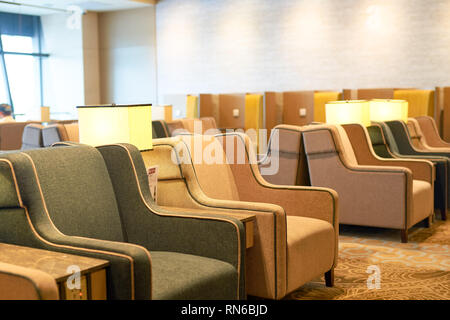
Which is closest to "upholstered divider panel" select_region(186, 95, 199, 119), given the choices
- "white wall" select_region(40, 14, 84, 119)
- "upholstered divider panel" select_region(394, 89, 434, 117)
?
"white wall" select_region(40, 14, 84, 119)

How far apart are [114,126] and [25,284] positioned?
1488mm

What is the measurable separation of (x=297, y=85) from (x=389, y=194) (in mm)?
6158

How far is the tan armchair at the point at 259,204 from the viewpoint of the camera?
2803 mm

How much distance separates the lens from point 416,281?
11.5 feet

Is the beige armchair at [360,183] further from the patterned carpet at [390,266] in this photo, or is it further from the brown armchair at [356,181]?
the patterned carpet at [390,266]

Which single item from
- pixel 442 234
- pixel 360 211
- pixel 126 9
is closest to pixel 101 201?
pixel 360 211

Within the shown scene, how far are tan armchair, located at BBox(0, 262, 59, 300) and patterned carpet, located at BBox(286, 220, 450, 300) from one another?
1886 millimetres

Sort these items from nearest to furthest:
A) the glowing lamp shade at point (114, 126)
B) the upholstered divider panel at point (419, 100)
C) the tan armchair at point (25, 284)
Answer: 1. the tan armchair at point (25, 284)
2. the glowing lamp shade at point (114, 126)
3. the upholstered divider panel at point (419, 100)

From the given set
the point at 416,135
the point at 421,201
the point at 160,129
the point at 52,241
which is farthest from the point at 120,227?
the point at 416,135

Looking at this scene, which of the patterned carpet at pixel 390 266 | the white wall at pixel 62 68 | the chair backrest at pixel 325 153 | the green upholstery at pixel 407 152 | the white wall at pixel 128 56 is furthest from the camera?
the white wall at pixel 128 56

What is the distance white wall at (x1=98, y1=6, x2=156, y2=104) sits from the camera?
12414 millimetres

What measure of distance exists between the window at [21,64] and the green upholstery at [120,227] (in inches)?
297

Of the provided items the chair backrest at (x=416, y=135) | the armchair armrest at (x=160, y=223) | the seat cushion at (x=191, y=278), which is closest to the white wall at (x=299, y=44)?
the chair backrest at (x=416, y=135)

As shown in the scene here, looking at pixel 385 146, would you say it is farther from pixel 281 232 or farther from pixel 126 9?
pixel 126 9
